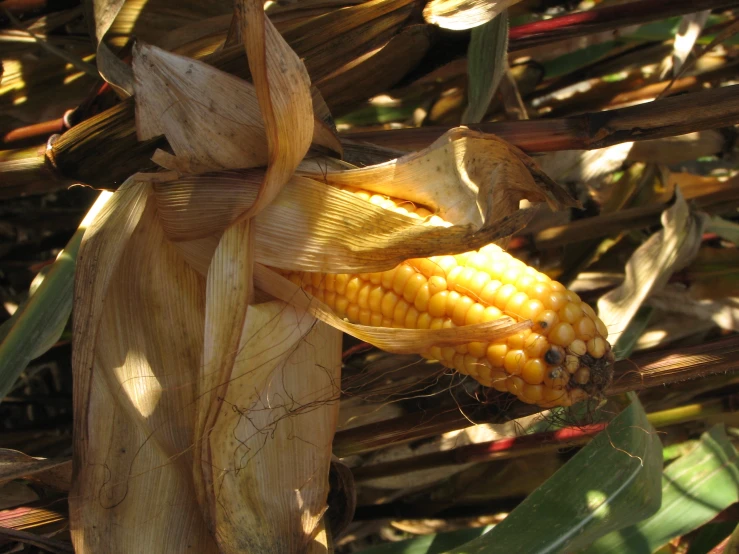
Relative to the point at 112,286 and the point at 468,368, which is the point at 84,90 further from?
the point at 468,368

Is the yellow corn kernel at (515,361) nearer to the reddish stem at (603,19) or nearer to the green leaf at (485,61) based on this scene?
the green leaf at (485,61)

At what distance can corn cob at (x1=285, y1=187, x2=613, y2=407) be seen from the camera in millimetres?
1100

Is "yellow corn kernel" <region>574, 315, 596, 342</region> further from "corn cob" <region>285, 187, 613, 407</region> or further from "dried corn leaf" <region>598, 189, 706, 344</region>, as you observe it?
"dried corn leaf" <region>598, 189, 706, 344</region>

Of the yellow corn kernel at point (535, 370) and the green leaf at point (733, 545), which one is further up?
the yellow corn kernel at point (535, 370)

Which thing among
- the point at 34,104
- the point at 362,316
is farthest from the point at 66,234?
the point at 362,316

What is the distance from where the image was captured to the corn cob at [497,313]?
1100 mm

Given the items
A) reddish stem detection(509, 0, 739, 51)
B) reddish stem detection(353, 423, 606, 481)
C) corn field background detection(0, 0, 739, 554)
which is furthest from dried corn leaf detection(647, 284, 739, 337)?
reddish stem detection(509, 0, 739, 51)

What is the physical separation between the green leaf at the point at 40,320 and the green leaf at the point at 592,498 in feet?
3.33

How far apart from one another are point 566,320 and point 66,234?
1946 millimetres

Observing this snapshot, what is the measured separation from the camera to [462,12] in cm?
151

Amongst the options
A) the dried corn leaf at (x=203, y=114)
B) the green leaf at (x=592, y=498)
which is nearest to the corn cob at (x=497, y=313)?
the dried corn leaf at (x=203, y=114)

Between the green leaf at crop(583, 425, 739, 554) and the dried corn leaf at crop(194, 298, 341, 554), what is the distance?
2.48ft

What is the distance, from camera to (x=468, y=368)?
1180 millimetres

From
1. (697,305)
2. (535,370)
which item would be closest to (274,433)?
(535,370)
